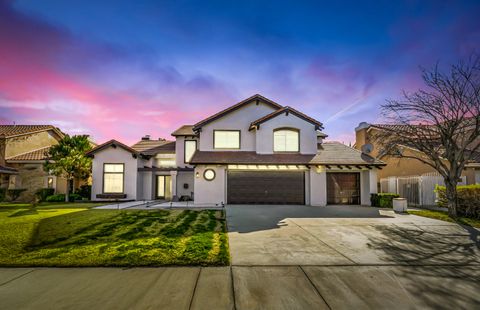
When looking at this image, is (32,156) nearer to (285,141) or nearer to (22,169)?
(22,169)

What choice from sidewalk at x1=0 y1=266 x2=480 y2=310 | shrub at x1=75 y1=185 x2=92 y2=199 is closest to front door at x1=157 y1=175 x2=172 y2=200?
shrub at x1=75 y1=185 x2=92 y2=199

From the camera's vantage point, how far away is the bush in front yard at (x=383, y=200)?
1769cm

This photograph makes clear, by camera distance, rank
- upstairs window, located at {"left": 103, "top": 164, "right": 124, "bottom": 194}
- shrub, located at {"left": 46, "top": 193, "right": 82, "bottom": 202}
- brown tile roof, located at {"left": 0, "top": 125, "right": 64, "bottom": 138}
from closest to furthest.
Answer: upstairs window, located at {"left": 103, "top": 164, "right": 124, "bottom": 194}, shrub, located at {"left": 46, "top": 193, "right": 82, "bottom": 202}, brown tile roof, located at {"left": 0, "top": 125, "right": 64, "bottom": 138}

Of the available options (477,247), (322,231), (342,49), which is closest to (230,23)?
(342,49)

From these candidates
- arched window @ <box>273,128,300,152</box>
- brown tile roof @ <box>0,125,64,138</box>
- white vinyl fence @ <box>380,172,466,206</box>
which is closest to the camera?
white vinyl fence @ <box>380,172,466,206</box>

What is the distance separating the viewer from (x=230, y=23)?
13.3m

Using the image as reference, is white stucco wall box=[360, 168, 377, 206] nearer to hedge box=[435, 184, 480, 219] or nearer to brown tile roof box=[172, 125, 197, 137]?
hedge box=[435, 184, 480, 219]

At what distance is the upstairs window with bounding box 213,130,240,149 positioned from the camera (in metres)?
20.8

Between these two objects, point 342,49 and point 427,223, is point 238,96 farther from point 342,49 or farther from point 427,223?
point 427,223

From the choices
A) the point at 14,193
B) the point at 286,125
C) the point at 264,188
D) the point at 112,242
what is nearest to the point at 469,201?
the point at 286,125

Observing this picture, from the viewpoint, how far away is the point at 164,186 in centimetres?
2389

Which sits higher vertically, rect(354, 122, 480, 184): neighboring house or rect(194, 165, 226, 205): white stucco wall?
rect(354, 122, 480, 184): neighboring house

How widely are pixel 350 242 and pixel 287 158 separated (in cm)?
1149

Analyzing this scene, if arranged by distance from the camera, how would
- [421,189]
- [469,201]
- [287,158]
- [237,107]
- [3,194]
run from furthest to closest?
[3,194] < [237,107] < [287,158] < [421,189] < [469,201]
